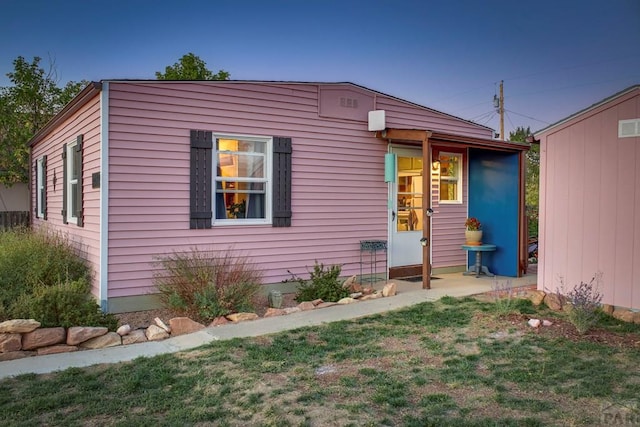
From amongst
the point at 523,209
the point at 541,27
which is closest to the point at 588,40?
the point at 541,27

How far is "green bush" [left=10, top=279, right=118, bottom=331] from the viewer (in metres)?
4.95

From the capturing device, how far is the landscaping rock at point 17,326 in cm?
461

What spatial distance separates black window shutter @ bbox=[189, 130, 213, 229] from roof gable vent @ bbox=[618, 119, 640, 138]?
5.13m

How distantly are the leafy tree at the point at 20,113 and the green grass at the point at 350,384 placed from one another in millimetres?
12647

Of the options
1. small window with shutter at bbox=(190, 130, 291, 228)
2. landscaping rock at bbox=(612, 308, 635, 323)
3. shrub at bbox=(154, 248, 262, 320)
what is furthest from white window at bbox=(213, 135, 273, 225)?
landscaping rock at bbox=(612, 308, 635, 323)

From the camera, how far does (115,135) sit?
6.36 m

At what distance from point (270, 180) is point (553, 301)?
4.15 m

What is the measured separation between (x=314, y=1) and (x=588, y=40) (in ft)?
17.3

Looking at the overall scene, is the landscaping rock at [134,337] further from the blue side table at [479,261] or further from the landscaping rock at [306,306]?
the blue side table at [479,261]

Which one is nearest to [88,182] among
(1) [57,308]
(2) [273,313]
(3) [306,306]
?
(1) [57,308]

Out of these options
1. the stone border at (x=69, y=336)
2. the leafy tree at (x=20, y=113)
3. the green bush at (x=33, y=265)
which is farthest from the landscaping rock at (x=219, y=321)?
the leafy tree at (x=20, y=113)

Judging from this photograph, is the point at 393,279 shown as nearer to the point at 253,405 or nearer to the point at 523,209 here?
the point at 523,209

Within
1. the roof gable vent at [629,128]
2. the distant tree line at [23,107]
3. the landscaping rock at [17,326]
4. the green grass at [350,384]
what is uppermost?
the distant tree line at [23,107]

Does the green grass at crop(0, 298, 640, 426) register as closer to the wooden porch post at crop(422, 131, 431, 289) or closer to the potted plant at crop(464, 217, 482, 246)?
the wooden porch post at crop(422, 131, 431, 289)
